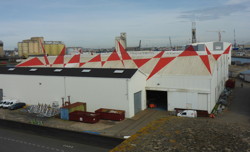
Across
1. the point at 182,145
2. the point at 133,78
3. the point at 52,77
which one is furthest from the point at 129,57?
the point at 182,145

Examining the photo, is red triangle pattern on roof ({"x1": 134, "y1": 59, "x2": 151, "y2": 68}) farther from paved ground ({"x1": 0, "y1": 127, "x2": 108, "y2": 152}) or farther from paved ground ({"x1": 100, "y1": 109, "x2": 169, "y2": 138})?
paved ground ({"x1": 0, "y1": 127, "x2": 108, "y2": 152})

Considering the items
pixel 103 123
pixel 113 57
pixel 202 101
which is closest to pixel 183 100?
pixel 202 101

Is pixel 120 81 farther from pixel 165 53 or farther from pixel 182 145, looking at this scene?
pixel 182 145

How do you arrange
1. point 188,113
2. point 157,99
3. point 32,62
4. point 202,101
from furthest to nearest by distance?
1. point 32,62
2. point 157,99
3. point 202,101
4. point 188,113

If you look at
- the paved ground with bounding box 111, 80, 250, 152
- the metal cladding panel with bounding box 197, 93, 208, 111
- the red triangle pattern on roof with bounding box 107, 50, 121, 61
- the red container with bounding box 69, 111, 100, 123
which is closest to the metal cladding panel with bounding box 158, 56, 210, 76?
the metal cladding panel with bounding box 197, 93, 208, 111

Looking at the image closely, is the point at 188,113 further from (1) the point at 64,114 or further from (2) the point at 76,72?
(2) the point at 76,72

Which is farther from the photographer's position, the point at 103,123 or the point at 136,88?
the point at 136,88

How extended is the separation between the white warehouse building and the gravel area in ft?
85.2

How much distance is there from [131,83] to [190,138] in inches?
1094

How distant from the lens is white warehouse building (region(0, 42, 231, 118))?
34.8 metres

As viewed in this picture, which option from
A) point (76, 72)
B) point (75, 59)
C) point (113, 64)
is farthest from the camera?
point (75, 59)

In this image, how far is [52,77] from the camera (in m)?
39.6

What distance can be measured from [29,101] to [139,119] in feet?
72.3

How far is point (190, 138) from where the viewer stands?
6.88 m
